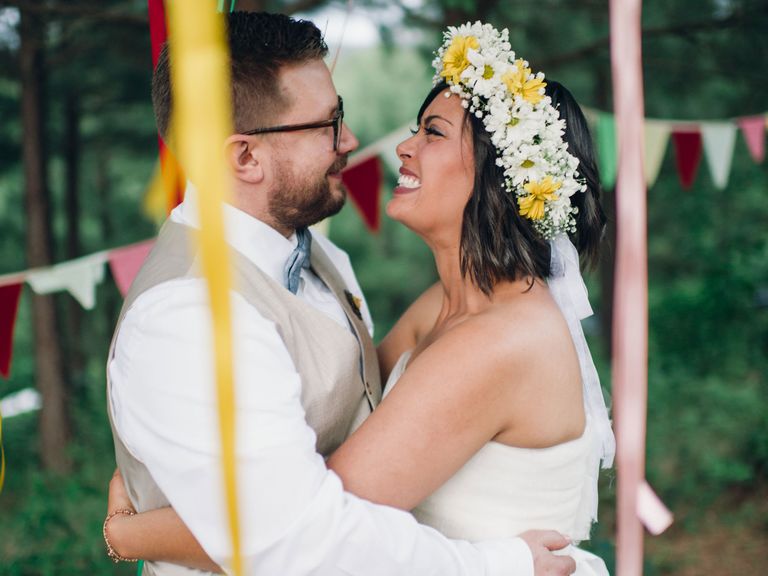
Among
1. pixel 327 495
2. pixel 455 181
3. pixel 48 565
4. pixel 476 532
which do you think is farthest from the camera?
pixel 48 565

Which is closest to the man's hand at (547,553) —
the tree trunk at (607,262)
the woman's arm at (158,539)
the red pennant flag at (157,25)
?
the woman's arm at (158,539)

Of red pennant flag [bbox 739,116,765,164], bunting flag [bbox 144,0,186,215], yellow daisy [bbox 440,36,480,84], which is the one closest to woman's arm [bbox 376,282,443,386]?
yellow daisy [bbox 440,36,480,84]

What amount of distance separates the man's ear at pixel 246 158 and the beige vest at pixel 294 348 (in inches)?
8.3

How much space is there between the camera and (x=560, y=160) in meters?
2.20

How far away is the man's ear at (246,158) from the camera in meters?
2.03

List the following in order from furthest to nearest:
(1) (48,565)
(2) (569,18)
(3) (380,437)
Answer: (2) (569,18)
(1) (48,565)
(3) (380,437)

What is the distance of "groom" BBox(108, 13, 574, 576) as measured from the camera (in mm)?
1594

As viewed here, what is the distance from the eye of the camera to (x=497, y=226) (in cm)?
219

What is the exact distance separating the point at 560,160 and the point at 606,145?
2976mm

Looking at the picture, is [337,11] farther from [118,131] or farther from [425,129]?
[425,129]

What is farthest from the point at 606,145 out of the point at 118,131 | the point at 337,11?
the point at 118,131

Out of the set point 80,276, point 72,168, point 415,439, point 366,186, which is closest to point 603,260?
point 366,186

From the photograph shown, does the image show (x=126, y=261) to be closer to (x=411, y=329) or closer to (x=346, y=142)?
(x=411, y=329)

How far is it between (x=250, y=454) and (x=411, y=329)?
3.84ft
